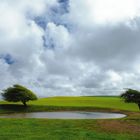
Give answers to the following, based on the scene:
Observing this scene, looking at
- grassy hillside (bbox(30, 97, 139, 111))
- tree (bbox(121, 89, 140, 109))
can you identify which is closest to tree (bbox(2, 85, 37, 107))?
grassy hillside (bbox(30, 97, 139, 111))

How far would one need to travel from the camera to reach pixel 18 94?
Answer: 94.9 m

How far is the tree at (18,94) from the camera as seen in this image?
94.7m

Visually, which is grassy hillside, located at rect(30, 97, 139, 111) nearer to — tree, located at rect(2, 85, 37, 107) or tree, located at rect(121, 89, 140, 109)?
tree, located at rect(2, 85, 37, 107)

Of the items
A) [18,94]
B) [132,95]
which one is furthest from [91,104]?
[132,95]

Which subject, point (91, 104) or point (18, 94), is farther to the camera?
point (91, 104)

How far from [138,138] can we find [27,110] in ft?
197

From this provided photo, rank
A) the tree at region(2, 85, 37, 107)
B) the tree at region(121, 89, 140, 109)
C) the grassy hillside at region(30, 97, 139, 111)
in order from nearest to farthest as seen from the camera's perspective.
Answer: the tree at region(121, 89, 140, 109) < the tree at region(2, 85, 37, 107) < the grassy hillside at region(30, 97, 139, 111)

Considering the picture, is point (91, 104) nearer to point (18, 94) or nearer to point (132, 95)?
point (18, 94)

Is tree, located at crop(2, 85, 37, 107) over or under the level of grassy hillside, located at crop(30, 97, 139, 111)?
over

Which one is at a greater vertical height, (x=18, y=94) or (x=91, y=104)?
(x=18, y=94)

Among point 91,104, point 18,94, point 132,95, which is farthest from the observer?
point 91,104

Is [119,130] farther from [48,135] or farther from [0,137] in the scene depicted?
[0,137]

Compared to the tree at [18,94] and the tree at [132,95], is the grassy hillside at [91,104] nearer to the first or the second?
the tree at [18,94]

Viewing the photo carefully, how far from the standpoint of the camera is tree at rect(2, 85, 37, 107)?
94.7 m
